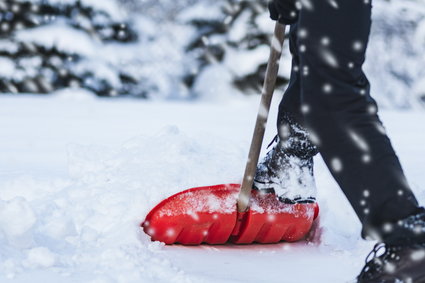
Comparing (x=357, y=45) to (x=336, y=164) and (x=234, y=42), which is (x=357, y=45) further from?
(x=234, y=42)

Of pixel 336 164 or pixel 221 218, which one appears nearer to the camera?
pixel 336 164

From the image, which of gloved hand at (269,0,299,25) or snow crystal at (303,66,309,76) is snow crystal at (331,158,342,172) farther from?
gloved hand at (269,0,299,25)

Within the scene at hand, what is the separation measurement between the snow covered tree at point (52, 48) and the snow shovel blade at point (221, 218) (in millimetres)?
8020

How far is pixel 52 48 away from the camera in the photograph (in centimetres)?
936

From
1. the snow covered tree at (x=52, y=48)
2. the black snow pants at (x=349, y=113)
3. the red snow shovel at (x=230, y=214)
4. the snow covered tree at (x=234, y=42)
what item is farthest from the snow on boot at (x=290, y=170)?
the snow covered tree at (x=234, y=42)

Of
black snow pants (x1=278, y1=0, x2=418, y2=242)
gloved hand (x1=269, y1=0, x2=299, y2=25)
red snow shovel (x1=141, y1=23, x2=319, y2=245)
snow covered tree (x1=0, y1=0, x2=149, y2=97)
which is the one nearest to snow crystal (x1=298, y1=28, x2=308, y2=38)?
black snow pants (x1=278, y1=0, x2=418, y2=242)

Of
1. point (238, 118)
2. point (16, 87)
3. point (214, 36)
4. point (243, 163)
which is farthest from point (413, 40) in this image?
point (243, 163)

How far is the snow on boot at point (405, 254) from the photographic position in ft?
3.78

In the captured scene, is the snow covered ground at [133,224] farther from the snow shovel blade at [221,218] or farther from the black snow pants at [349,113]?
the black snow pants at [349,113]

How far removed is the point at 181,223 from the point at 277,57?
55 cm

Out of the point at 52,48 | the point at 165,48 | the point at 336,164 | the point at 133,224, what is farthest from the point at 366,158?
the point at 165,48

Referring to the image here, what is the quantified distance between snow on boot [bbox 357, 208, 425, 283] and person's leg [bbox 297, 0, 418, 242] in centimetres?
2

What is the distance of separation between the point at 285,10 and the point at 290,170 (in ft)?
1.73

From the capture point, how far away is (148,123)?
497 centimetres
